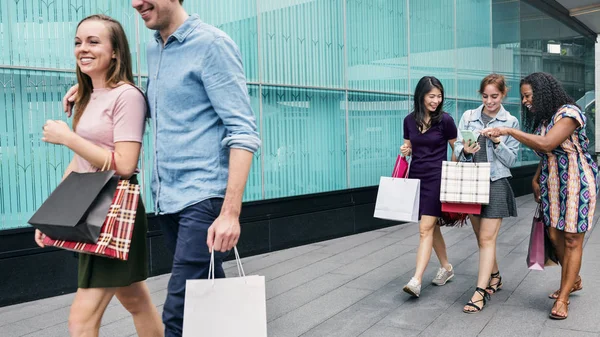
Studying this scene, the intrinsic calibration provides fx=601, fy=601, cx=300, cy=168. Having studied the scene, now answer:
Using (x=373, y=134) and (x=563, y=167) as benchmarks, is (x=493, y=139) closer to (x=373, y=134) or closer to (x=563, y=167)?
(x=563, y=167)

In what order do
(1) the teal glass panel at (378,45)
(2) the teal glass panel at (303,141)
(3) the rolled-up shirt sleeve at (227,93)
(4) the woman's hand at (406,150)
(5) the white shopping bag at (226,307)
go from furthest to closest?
(1) the teal glass panel at (378,45), (2) the teal glass panel at (303,141), (4) the woman's hand at (406,150), (3) the rolled-up shirt sleeve at (227,93), (5) the white shopping bag at (226,307)

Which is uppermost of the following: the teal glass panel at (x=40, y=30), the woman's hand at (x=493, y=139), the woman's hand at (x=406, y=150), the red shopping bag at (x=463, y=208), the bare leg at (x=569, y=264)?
the teal glass panel at (x=40, y=30)

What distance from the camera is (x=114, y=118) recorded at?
2480 mm

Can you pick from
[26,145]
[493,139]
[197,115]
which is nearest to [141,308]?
[197,115]

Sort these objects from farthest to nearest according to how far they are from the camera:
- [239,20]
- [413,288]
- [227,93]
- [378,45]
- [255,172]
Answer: [378,45], [255,172], [239,20], [413,288], [227,93]

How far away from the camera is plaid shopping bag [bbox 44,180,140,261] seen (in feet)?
7.52

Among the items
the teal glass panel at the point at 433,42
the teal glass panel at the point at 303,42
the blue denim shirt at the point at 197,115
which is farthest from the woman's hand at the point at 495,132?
the teal glass panel at the point at 433,42

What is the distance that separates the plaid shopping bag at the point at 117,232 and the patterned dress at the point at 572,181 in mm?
3259

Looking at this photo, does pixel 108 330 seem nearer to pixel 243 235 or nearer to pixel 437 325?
pixel 437 325

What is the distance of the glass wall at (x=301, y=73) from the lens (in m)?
5.32

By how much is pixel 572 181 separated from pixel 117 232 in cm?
345

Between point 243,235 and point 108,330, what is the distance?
2.86 meters

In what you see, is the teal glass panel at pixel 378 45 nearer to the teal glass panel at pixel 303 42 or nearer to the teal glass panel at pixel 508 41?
the teal glass panel at pixel 303 42

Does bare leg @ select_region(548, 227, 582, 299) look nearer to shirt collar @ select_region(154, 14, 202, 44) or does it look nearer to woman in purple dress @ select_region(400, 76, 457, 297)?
woman in purple dress @ select_region(400, 76, 457, 297)
